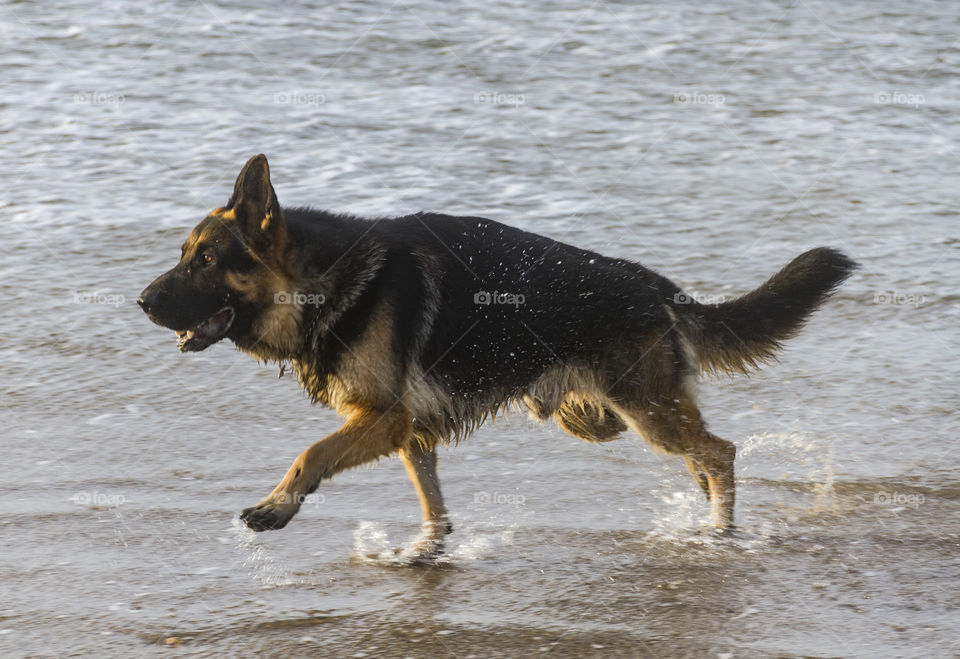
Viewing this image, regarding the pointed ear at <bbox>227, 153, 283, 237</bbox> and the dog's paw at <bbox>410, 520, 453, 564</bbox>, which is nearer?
the pointed ear at <bbox>227, 153, 283, 237</bbox>

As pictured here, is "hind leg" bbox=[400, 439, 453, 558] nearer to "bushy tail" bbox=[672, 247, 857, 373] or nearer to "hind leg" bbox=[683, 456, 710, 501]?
"hind leg" bbox=[683, 456, 710, 501]

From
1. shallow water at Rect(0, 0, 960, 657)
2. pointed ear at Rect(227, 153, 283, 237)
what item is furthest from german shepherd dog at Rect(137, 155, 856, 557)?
shallow water at Rect(0, 0, 960, 657)

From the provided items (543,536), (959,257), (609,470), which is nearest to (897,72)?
(959,257)

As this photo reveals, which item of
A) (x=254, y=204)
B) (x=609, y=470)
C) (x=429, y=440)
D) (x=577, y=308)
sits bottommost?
(x=609, y=470)

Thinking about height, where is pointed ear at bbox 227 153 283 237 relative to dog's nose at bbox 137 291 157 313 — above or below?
above

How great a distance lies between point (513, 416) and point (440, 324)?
167 centimetres

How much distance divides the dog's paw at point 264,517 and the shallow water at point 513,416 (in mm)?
245

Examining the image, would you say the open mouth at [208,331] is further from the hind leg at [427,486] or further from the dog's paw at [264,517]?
the hind leg at [427,486]

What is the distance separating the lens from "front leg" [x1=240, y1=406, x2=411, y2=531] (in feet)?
14.2

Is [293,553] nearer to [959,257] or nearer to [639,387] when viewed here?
[639,387]

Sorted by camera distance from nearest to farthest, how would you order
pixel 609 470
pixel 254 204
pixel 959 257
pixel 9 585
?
pixel 9 585, pixel 254 204, pixel 609 470, pixel 959 257

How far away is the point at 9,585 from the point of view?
4.31 meters

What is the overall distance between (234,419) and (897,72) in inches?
338

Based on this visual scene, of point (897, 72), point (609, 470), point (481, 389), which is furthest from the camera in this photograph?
point (897, 72)
